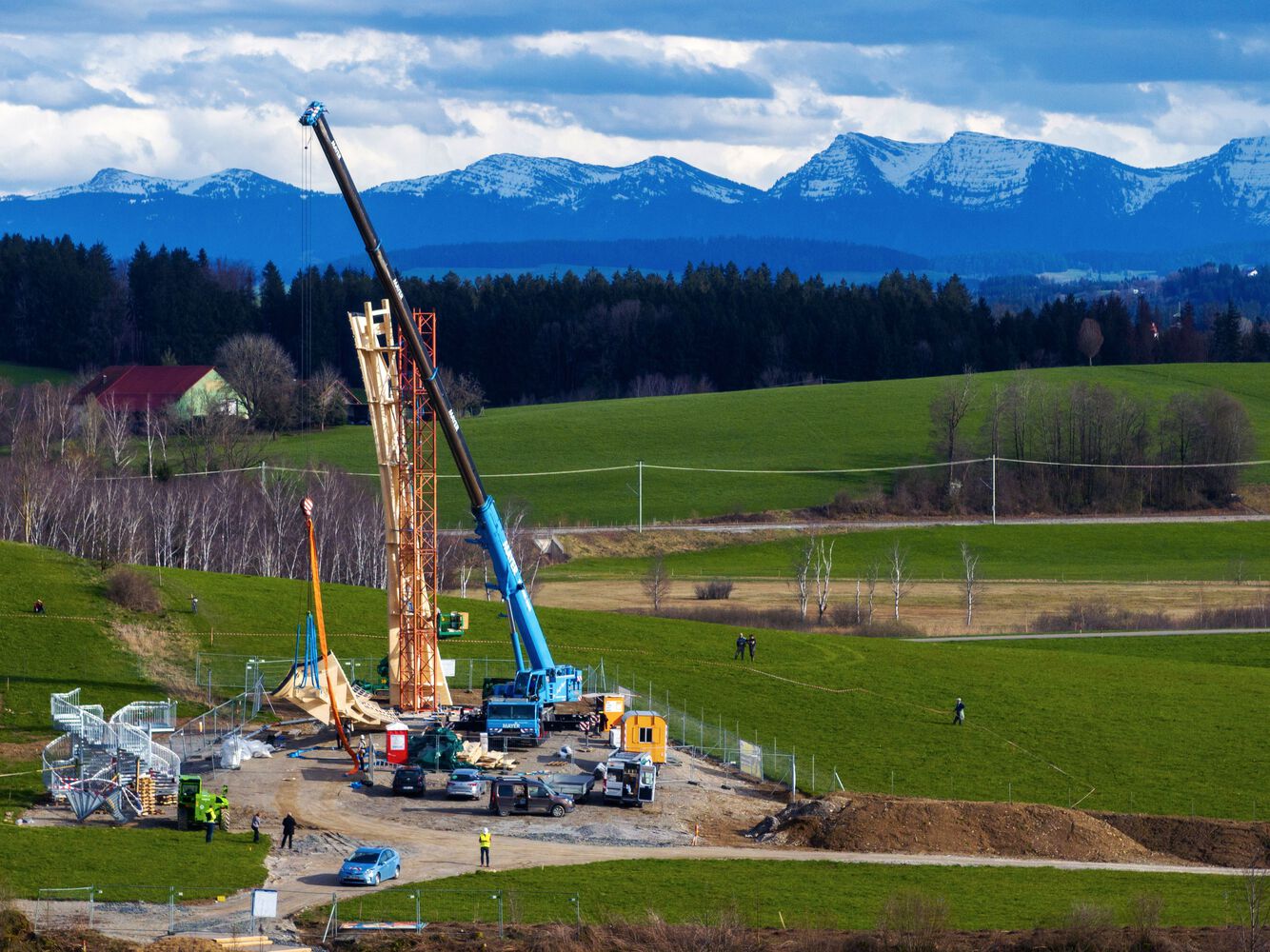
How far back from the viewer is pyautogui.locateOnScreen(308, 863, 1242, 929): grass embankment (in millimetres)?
44750

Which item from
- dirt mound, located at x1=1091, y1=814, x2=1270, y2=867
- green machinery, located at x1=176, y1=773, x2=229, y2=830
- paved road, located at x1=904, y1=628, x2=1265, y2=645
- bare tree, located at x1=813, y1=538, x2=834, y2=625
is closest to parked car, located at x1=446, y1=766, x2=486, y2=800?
green machinery, located at x1=176, y1=773, x2=229, y2=830

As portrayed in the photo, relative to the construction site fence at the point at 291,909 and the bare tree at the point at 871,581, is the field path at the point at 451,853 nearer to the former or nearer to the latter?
the construction site fence at the point at 291,909

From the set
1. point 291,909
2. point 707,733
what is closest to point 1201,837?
point 707,733

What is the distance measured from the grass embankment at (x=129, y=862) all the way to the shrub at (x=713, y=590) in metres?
58.7

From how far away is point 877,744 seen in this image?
231ft

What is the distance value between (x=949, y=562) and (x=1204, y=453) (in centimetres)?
3756

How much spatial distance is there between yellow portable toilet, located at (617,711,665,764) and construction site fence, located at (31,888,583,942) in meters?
15.5

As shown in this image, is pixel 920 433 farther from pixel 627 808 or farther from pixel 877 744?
pixel 627 808

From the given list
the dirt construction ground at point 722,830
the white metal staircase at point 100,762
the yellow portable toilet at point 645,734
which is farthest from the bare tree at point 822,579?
the white metal staircase at point 100,762

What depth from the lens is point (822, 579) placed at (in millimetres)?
117438

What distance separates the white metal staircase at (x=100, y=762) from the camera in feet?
181

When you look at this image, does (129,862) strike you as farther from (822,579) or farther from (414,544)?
(822,579)

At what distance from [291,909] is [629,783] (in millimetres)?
15137

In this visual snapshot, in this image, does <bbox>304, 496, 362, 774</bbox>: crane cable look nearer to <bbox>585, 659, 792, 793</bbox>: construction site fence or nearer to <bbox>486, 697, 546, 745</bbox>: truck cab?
<bbox>486, 697, 546, 745</bbox>: truck cab
